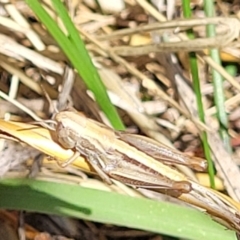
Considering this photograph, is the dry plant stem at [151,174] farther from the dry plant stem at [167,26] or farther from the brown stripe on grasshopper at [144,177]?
the dry plant stem at [167,26]

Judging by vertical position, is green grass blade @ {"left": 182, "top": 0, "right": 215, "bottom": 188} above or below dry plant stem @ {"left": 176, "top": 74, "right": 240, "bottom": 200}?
above

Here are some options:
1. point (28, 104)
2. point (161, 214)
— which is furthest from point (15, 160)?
point (161, 214)

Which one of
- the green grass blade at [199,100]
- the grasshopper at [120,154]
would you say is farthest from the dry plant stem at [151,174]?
the green grass blade at [199,100]

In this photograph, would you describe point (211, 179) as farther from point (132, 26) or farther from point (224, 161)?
point (132, 26)

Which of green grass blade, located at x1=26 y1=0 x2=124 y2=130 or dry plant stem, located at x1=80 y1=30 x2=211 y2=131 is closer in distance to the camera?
green grass blade, located at x1=26 y1=0 x2=124 y2=130

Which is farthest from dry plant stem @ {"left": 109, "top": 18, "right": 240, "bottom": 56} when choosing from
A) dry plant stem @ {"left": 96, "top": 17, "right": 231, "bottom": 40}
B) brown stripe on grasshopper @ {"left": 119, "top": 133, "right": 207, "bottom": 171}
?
brown stripe on grasshopper @ {"left": 119, "top": 133, "right": 207, "bottom": 171}

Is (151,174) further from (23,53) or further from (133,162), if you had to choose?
(23,53)

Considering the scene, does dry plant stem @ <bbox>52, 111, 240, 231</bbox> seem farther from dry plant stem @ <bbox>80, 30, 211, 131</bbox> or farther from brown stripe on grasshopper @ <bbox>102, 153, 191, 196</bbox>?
dry plant stem @ <bbox>80, 30, 211, 131</bbox>

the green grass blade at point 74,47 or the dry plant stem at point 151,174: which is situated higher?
the green grass blade at point 74,47
